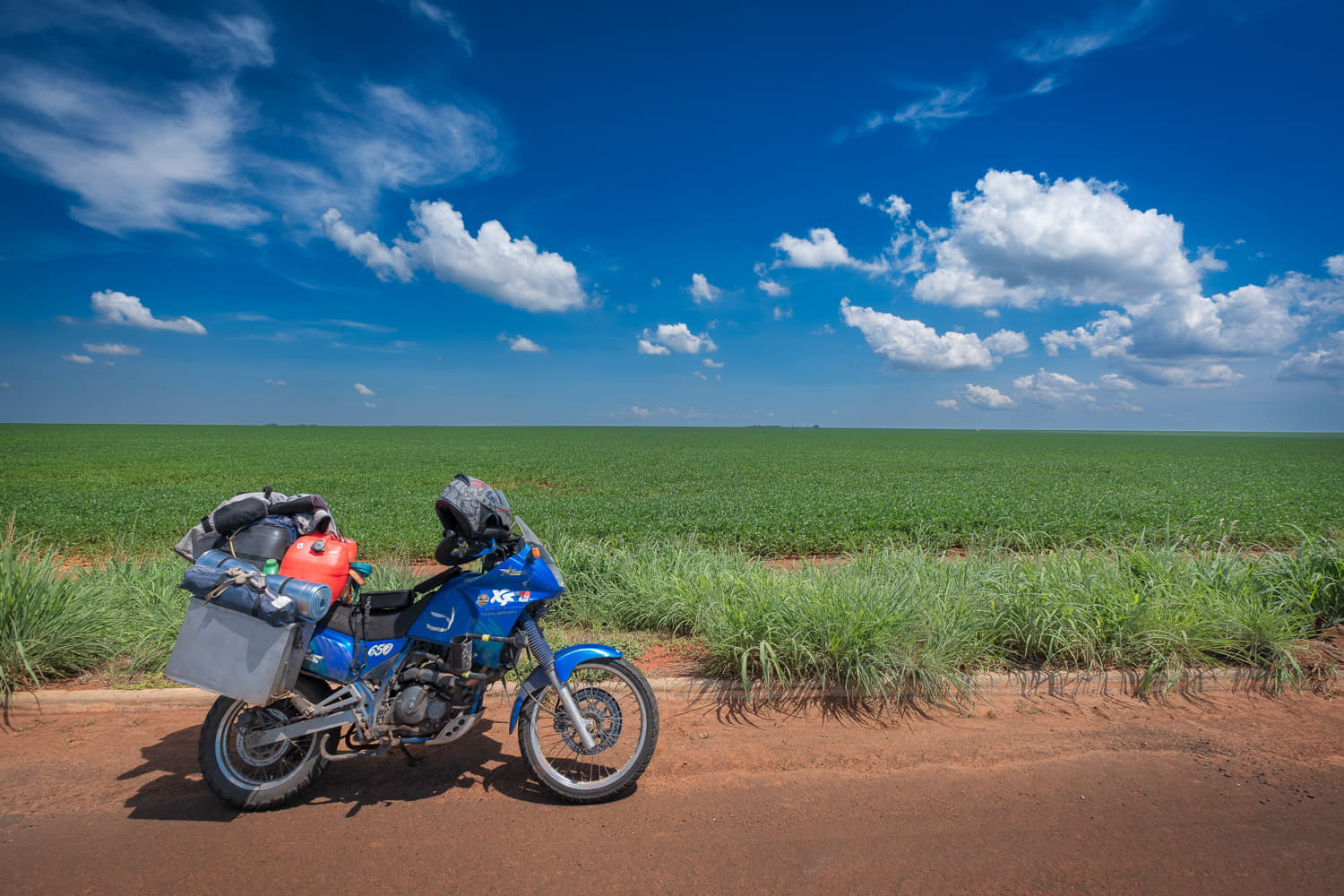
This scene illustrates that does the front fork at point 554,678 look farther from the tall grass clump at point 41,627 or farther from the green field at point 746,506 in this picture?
the green field at point 746,506

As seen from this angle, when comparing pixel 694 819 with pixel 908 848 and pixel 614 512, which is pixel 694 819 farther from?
pixel 614 512

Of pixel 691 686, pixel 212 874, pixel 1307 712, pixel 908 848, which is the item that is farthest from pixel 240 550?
pixel 1307 712

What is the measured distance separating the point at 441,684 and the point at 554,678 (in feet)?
2.00

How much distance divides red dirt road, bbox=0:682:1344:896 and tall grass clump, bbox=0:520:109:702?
58 centimetres

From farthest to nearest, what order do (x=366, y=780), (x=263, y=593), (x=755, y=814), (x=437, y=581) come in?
(x=366, y=780)
(x=437, y=581)
(x=755, y=814)
(x=263, y=593)

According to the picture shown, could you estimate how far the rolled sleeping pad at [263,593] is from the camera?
3.21 m

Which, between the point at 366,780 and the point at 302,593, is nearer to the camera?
the point at 302,593

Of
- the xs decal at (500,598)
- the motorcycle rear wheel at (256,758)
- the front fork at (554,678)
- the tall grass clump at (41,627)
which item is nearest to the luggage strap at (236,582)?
the motorcycle rear wheel at (256,758)

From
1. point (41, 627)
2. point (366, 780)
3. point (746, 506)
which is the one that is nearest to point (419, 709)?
point (366, 780)

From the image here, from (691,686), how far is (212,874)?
9.86 ft

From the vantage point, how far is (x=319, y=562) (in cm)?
348

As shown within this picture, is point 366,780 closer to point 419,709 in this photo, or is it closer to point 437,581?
point 419,709

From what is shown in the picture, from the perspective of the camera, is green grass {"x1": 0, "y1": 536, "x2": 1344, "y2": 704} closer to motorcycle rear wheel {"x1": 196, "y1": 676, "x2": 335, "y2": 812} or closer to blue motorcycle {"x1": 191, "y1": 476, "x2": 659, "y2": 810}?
blue motorcycle {"x1": 191, "y1": 476, "x2": 659, "y2": 810}

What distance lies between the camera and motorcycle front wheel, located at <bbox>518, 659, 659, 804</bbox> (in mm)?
3518
